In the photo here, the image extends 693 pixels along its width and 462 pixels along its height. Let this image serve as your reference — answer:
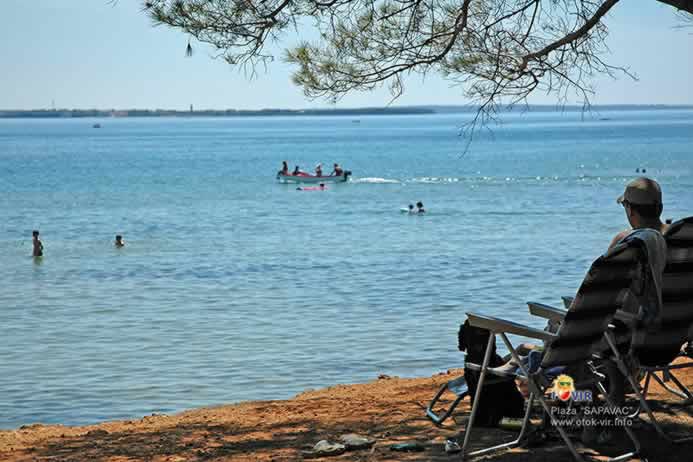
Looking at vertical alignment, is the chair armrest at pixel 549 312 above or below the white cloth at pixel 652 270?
below

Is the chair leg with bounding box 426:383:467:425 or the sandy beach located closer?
the sandy beach

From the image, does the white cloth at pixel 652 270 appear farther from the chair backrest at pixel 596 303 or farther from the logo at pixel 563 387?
the logo at pixel 563 387

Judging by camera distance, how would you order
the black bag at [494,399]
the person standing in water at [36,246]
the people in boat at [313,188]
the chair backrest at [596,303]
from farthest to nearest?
the people in boat at [313,188] → the person standing in water at [36,246] → the black bag at [494,399] → the chair backrest at [596,303]

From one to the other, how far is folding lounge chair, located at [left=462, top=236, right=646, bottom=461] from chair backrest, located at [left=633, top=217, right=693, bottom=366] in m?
0.16

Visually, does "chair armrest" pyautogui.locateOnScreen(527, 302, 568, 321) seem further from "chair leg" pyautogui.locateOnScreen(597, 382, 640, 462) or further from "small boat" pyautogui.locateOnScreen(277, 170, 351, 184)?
"small boat" pyautogui.locateOnScreen(277, 170, 351, 184)

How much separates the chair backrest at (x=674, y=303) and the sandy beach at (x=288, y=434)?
430 millimetres

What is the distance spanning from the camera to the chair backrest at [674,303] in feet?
15.1

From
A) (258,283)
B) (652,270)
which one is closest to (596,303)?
(652,270)

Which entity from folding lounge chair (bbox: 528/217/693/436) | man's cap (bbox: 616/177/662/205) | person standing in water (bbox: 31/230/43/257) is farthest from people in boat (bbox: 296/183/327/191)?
folding lounge chair (bbox: 528/217/693/436)

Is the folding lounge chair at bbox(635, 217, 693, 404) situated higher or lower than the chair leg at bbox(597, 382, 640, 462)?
higher

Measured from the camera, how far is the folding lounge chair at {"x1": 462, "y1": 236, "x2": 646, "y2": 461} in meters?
4.36

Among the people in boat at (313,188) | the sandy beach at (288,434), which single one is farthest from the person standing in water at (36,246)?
the people in boat at (313,188)

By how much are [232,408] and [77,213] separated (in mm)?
32255

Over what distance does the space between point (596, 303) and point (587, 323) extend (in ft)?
0.32
